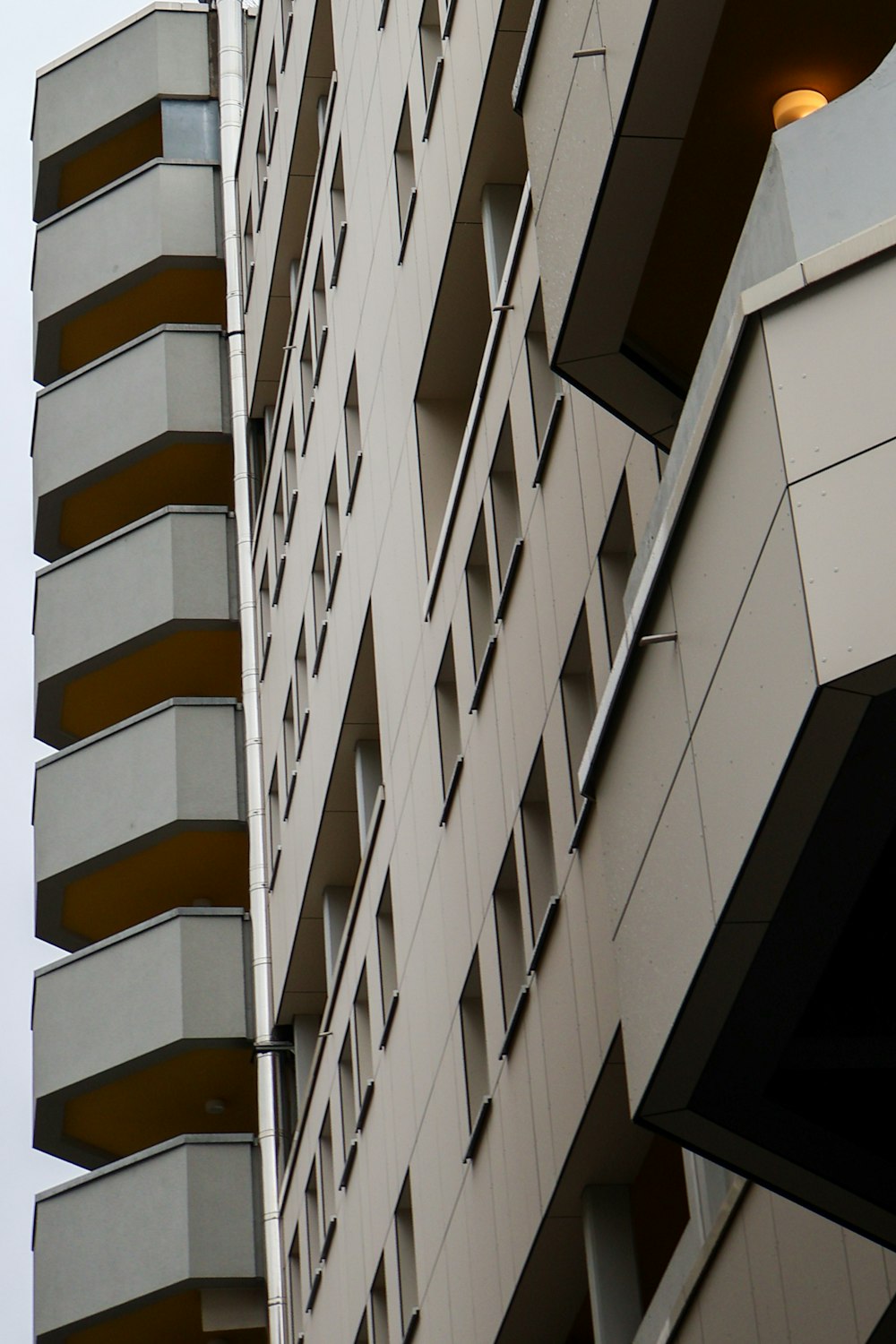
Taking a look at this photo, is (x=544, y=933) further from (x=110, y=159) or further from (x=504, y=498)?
(x=110, y=159)

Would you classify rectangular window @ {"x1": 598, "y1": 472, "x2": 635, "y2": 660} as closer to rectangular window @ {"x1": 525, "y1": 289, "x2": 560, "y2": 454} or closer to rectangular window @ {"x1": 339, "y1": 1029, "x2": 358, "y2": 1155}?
rectangular window @ {"x1": 525, "y1": 289, "x2": 560, "y2": 454}

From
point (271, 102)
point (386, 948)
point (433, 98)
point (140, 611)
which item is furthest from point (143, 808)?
point (433, 98)

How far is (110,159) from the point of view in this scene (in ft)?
162

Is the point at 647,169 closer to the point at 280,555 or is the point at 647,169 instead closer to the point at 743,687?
the point at 743,687

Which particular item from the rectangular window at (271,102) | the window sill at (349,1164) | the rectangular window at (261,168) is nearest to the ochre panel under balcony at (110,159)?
the rectangular window at (261,168)

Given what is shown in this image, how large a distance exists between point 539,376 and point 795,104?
23.3 ft

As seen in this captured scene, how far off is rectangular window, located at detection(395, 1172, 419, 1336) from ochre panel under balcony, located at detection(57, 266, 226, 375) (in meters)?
24.1

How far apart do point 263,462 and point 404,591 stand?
15316 mm

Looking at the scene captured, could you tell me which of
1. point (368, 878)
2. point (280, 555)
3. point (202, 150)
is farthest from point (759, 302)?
point (202, 150)

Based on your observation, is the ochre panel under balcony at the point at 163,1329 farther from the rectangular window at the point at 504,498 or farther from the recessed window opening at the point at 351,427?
the rectangular window at the point at 504,498

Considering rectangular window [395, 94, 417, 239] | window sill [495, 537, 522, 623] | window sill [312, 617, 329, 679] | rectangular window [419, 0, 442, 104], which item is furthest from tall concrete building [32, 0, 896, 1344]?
window sill [312, 617, 329, 679]

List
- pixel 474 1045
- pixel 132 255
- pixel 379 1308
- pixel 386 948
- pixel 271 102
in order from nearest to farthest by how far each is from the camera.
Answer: pixel 474 1045, pixel 379 1308, pixel 386 948, pixel 271 102, pixel 132 255

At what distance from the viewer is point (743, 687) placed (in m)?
10.4

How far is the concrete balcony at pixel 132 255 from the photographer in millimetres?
45500
